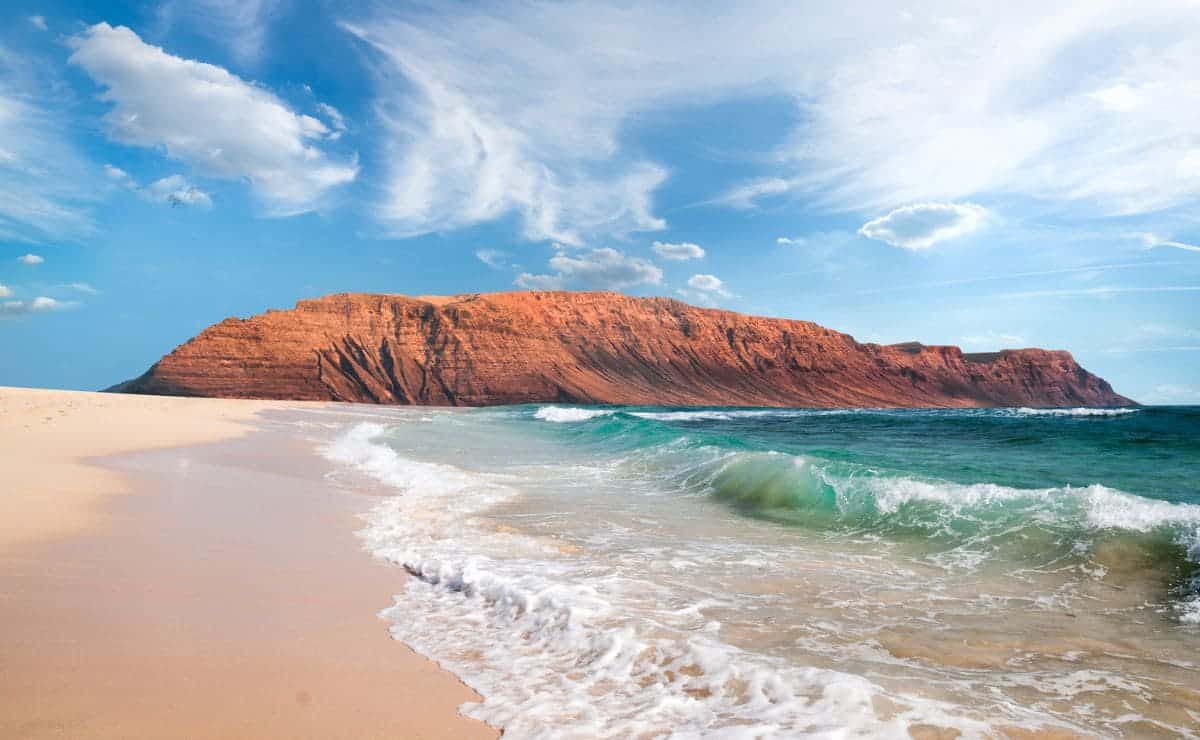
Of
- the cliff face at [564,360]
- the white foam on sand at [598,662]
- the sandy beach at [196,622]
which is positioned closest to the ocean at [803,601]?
the white foam on sand at [598,662]

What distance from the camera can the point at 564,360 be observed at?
235 feet

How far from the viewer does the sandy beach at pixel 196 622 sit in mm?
2191

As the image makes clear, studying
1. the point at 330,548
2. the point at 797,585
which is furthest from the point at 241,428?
the point at 797,585

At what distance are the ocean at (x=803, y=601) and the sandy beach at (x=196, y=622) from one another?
0.96ft

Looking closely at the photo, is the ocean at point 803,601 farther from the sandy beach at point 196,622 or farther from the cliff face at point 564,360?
the cliff face at point 564,360

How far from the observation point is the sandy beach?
219cm

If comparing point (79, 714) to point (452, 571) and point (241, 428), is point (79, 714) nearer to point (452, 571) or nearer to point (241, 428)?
point (452, 571)

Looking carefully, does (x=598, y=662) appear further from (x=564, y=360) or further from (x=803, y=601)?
(x=564, y=360)

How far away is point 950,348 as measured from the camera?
9638cm

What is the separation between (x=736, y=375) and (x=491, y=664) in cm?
7805

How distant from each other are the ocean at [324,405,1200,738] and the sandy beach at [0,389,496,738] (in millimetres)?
292

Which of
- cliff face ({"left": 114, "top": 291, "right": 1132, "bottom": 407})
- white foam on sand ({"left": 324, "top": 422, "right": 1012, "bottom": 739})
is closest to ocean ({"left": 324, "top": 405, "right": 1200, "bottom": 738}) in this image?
white foam on sand ({"left": 324, "top": 422, "right": 1012, "bottom": 739})

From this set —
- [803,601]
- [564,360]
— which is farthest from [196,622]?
[564,360]

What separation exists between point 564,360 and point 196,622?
2696 inches
